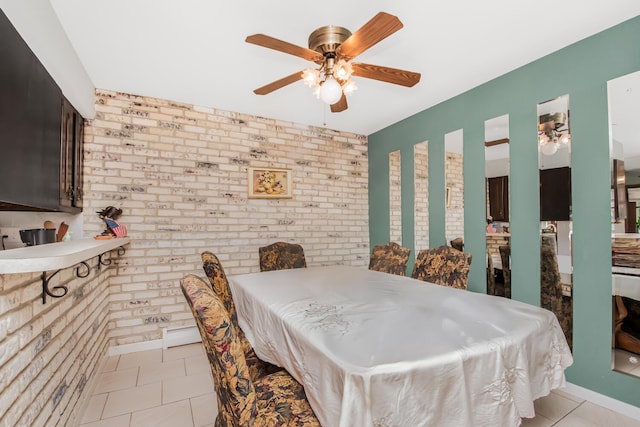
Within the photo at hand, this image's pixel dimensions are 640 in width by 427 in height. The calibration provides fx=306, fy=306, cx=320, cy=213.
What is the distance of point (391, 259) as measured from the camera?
10.2 feet

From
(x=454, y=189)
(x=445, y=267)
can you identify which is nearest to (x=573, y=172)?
(x=454, y=189)

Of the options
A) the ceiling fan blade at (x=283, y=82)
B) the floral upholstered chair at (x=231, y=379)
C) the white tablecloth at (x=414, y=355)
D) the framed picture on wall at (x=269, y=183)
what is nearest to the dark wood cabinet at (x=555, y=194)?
the white tablecloth at (x=414, y=355)

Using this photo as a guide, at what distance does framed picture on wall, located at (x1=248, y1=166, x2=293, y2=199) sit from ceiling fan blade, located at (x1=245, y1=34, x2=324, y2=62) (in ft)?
6.64

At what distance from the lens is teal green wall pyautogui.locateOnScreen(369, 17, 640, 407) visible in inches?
83.3

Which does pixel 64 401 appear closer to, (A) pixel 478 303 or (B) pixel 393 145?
(A) pixel 478 303

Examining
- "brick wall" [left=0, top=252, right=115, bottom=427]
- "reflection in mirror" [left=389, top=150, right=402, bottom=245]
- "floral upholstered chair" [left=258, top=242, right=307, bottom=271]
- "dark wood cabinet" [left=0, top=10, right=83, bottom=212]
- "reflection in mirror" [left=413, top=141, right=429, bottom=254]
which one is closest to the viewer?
"brick wall" [left=0, top=252, right=115, bottom=427]

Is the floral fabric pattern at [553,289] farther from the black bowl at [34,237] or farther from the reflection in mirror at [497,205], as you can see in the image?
the black bowl at [34,237]

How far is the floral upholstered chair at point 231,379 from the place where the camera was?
3.37 feet

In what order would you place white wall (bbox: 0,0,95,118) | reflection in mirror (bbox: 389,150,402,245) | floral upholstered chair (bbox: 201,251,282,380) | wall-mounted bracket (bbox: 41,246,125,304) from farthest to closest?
reflection in mirror (bbox: 389,150,402,245) < floral upholstered chair (bbox: 201,251,282,380) < white wall (bbox: 0,0,95,118) < wall-mounted bracket (bbox: 41,246,125,304)

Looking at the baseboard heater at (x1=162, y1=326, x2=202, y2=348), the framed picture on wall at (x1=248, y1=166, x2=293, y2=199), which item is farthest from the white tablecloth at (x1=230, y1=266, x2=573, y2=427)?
the framed picture on wall at (x1=248, y1=166, x2=293, y2=199)

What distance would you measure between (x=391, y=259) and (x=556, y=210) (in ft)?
4.63

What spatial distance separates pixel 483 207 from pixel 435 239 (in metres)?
0.68

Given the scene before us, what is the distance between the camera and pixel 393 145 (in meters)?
4.09

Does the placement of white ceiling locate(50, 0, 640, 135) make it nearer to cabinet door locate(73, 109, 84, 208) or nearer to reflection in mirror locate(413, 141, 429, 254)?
cabinet door locate(73, 109, 84, 208)
